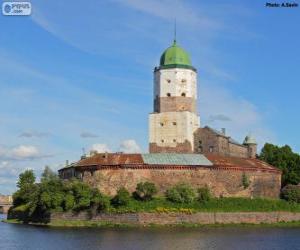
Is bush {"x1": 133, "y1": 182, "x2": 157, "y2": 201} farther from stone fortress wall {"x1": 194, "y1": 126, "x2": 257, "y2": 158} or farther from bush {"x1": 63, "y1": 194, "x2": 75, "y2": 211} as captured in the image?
stone fortress wall {"x1": 194, "y1": 126, "x2": 257, "y2": 158}

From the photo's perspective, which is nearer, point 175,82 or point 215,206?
point 215,206

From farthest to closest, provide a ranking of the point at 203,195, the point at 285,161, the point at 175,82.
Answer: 1. the point at 285,161
2. the point at 175,82
3. the point at 203,195

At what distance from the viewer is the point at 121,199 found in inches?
2359

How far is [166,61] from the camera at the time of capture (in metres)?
77.5

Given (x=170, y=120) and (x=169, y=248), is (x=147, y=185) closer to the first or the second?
(x=170, y=120)

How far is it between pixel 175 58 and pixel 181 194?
2082cm

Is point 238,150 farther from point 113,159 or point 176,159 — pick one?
point 113,159

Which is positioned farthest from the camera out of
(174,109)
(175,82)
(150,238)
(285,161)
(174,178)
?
(285,161)

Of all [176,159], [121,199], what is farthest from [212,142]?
[121,199]

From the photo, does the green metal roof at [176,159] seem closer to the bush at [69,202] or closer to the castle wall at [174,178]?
the castle wall at [174,178]

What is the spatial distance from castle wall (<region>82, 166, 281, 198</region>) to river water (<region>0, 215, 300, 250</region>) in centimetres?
930

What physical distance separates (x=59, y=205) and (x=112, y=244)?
58.4ft

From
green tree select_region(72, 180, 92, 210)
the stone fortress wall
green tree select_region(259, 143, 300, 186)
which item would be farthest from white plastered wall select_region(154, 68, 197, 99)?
green tree select_region(72, 180, 92, 210)

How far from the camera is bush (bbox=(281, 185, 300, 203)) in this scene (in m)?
69.0
